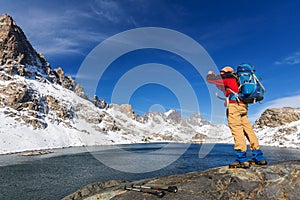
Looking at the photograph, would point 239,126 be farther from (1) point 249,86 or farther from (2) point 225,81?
(2) point 225,81

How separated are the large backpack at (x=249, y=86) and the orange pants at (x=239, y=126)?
537mm

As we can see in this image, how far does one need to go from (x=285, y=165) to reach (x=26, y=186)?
51122mm

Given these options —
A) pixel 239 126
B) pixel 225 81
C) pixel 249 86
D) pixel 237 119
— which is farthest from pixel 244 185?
pixel 225 81

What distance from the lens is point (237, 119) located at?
11641mm

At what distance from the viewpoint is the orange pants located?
37.5 feet

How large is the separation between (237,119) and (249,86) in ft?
6.14

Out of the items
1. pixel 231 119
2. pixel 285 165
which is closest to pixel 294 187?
pixel 285 165

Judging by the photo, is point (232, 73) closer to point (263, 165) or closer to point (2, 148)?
point (263, 165)

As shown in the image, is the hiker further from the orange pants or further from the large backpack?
the large backpack

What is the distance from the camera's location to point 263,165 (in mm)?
10836

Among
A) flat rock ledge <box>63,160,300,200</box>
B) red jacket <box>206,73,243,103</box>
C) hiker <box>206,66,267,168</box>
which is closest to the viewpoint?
flat rock ledge <box>63,160,300,200</box>

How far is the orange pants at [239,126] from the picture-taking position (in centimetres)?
1143

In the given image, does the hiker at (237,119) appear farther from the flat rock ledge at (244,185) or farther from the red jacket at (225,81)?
the flat rock ledge at (244,185)

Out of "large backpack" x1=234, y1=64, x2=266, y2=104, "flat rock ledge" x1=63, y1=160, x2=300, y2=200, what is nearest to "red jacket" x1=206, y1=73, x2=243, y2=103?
"large backpack" x1=234, y1=64, x2=266, y2=104
